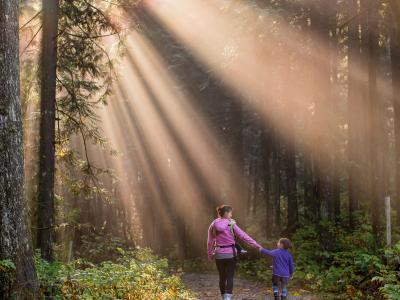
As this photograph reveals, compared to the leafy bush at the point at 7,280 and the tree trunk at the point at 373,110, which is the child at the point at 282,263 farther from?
the leafy bush at the point at 7,280

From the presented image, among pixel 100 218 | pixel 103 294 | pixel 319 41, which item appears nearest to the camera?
pixel 103 294

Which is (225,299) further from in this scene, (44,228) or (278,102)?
(278,102)

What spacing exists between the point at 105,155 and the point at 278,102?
11.9 meters

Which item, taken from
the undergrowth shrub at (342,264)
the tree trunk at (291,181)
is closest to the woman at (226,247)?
the undergrowth shrub at (342,264)

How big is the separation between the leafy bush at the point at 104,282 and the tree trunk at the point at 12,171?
2.42 feet

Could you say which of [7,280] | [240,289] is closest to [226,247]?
[7,280]

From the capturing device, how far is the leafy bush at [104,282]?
27.8 feet

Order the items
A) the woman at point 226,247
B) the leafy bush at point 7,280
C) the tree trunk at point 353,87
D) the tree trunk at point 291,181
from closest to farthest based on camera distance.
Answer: the leafy bush at point 7,280
the woman at point 226,247
the tree trunk at point 353,87
the tree trunk at point 291,181

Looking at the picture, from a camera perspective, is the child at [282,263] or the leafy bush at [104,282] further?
the child at [282,263]

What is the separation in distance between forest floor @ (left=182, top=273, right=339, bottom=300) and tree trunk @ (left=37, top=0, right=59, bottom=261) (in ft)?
17.3

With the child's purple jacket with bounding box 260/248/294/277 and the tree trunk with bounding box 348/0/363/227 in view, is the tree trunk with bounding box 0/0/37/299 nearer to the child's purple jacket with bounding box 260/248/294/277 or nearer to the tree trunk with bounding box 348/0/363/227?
the child's purple jacket with bounding box 260/248/294/277

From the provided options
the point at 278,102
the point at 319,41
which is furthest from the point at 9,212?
the point at 278,102

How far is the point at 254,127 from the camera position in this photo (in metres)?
31.1

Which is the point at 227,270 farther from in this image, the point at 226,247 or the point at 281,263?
the point at 281,263
